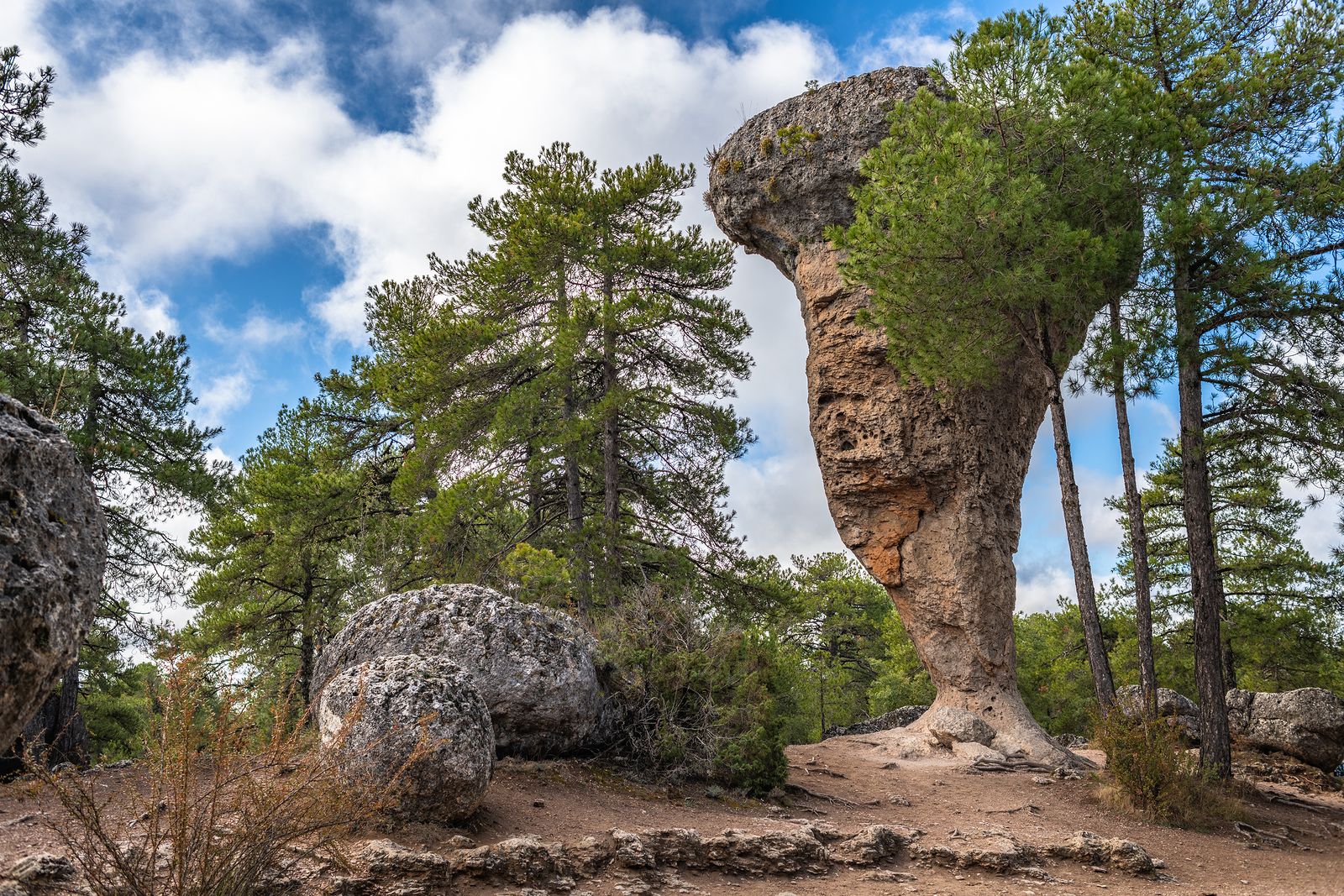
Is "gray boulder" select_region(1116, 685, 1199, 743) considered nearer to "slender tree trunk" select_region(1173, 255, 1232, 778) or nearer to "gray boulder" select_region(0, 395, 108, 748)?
"slender tree trunk" select_region(1173, 255, 1232, 778)

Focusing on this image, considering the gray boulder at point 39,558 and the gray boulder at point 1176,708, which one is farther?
the gray boulder at point 1176,708

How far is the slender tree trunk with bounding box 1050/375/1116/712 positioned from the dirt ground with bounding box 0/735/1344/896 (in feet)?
5.08

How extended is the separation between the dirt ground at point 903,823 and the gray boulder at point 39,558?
2.39 metres

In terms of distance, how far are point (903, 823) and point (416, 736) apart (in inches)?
223

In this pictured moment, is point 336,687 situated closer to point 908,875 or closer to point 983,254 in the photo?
point 908,875

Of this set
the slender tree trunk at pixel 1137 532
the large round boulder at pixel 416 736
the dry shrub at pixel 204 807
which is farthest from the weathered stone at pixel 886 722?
→ the dry shrub at pixel 204 807

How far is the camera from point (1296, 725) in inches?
567

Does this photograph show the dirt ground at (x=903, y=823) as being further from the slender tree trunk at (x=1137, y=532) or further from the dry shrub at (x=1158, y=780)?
the slender tree trunk at (x=1137, y=532)

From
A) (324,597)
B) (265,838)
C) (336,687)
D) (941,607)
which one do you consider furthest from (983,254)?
(324,597)

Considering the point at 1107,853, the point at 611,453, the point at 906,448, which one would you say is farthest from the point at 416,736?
the point at 906,448

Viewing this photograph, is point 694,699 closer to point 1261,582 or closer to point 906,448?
point 906,448

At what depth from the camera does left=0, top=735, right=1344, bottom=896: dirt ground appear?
661 centimetres

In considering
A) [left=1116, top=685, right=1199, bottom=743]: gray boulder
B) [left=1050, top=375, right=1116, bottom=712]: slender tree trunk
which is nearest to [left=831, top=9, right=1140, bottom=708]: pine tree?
[left=1050, top=375, right=1116, bottom=712]: slender tree trunk

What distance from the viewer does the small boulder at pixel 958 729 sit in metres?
14.6
